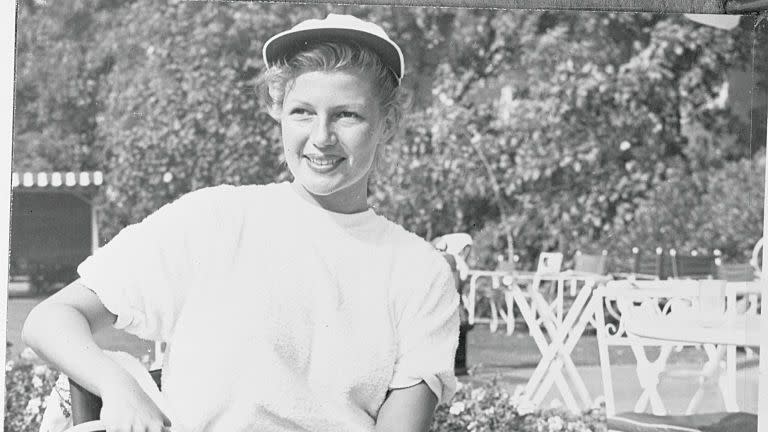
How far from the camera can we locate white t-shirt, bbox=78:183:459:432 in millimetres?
2910

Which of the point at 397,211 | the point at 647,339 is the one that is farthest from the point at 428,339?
the point at 647,339

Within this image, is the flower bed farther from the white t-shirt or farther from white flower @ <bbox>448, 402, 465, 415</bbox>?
the white t-shirt

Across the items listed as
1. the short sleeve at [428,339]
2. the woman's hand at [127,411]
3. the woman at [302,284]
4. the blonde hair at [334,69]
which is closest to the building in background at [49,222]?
the woman at [302,284]

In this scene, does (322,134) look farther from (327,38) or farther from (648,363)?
(648,363)

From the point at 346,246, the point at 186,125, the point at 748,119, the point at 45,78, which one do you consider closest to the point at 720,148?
the point at 748,119

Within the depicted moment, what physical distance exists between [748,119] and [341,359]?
178 centimetres

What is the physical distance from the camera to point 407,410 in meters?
3.02

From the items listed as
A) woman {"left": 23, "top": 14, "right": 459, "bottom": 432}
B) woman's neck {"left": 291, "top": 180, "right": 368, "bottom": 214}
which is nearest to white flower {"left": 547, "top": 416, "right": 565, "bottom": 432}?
woman {"left": 23, "top": 14, "right": 459, "bottom": 432}

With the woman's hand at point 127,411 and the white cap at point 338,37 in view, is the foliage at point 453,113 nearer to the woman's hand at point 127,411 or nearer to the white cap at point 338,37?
the white cap at point 338,37

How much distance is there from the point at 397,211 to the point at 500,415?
845 millimetres

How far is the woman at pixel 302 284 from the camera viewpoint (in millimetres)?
2908

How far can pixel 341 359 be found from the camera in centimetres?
306

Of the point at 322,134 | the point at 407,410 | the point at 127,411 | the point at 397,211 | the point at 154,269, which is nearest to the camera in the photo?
the point at 127,411

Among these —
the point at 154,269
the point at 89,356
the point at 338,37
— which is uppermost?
the point at 338,37
